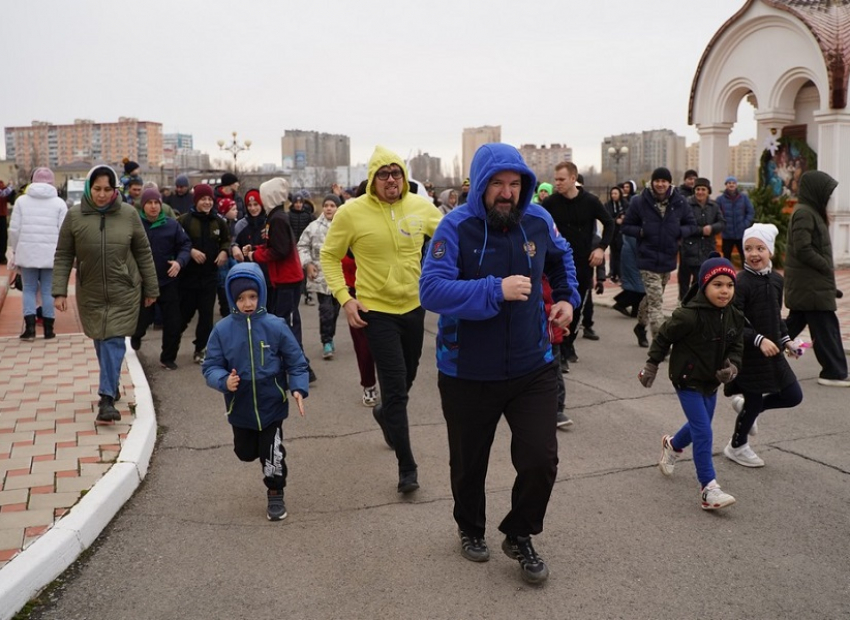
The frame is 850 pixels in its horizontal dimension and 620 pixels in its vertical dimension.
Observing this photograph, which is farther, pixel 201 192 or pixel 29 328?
pixel 29 328

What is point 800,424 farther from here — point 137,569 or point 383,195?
point 137,569

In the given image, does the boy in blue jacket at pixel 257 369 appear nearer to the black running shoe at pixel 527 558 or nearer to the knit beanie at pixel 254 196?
the black running shoe at pixel 527 558

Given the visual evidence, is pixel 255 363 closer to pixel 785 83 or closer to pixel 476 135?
pixel 785 83

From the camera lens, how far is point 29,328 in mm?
10820

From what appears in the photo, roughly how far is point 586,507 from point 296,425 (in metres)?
2.91

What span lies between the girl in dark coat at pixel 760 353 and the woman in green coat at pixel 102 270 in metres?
4.53

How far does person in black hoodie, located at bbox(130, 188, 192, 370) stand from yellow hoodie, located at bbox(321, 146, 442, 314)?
4159 mm

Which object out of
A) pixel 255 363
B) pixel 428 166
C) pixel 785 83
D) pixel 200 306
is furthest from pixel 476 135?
pixel 255 363

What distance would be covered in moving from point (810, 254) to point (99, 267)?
20.1ft

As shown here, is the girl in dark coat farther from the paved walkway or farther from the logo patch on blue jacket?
the paved walkway

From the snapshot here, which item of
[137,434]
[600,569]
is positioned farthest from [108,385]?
[600,569]

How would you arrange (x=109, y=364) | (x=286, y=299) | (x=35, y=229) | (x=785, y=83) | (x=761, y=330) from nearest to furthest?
(x=761, y=330)
(x=109, y=364)
(x=286, y=299)
(x=35, y=229)
(x=785, y=83)

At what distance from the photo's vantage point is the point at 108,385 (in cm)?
684

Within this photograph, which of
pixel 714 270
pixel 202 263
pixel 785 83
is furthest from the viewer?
pixel 785 83
